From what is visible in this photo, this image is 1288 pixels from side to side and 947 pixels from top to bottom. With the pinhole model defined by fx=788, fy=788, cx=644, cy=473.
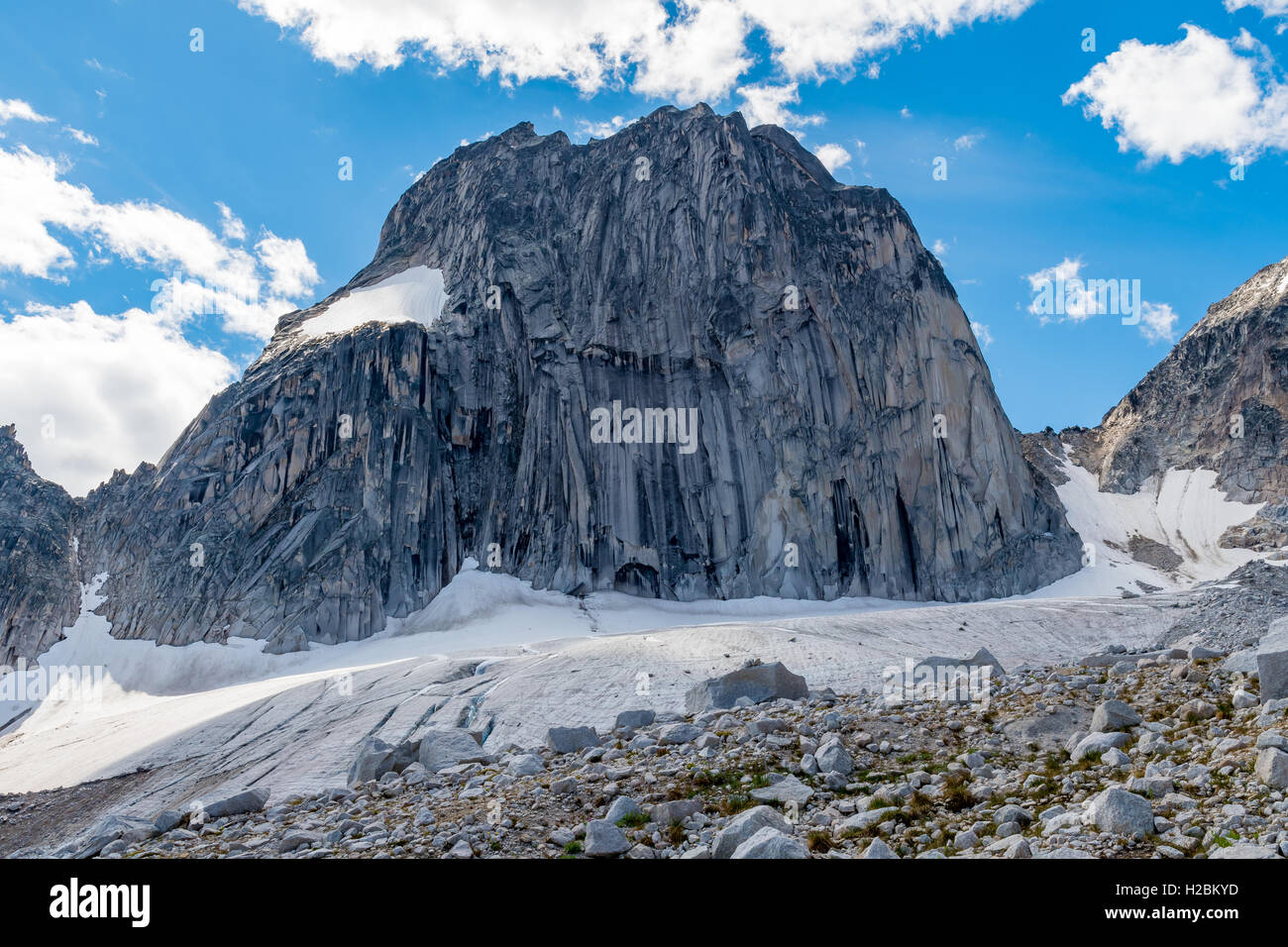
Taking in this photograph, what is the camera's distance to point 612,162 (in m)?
96.0

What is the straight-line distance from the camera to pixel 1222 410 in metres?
108

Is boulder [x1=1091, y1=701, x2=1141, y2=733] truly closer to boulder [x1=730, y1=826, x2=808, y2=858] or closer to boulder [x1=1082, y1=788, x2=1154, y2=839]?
boulder [x1=1082, y1=788, x2=1154, y2=839]

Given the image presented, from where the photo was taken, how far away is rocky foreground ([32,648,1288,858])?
9227 mm

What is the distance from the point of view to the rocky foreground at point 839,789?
30.3 ft

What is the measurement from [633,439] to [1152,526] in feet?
229

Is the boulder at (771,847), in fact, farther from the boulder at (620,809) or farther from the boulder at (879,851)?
the boulder at (620,809)

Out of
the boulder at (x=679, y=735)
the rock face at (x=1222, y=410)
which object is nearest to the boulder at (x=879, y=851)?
the boulder at (x=679, y=735)

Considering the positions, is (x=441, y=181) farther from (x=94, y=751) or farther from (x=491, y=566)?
(x=94, y=751)

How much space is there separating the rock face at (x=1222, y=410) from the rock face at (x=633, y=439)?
32745mm

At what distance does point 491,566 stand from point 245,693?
31.3m
